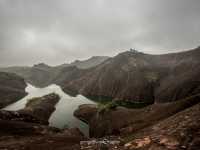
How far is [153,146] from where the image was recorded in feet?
43.0

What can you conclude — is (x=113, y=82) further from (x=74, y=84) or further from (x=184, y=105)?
(x=184, y=105)

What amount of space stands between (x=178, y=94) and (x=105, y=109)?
55950mm

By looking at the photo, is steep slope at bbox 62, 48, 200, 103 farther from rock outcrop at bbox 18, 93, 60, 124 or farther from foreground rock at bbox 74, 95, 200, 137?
rock outcrop at bbox 18, 93, 60, 124

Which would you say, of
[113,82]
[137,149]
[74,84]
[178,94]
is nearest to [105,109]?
[137,149]

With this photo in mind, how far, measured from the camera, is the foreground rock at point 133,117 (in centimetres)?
3091

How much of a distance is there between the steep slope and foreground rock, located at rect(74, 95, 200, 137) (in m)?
50.9

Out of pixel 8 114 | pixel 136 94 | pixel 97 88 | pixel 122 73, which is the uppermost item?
pixel 122 73

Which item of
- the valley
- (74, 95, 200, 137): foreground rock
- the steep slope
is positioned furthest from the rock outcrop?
the steep slope

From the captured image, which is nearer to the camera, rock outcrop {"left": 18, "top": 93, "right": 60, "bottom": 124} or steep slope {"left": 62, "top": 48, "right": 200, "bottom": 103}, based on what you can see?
rock outcrop {"left": 18, "top": 93, "right": 60, "bottom": 124}

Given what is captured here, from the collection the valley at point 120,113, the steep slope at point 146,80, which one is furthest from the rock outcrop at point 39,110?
the steep slope at point 146,80

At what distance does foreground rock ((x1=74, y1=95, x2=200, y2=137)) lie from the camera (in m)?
30.9

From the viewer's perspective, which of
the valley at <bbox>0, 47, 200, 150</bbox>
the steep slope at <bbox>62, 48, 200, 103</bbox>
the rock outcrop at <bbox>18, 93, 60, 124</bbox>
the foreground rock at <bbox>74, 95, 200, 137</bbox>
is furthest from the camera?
the steep slope at <bbox>62, 48, 200, 103</bbox>

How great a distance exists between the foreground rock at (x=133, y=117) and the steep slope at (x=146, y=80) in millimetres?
50901

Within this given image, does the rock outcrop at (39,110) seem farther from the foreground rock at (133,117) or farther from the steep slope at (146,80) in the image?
the steep slope at (146,80)
